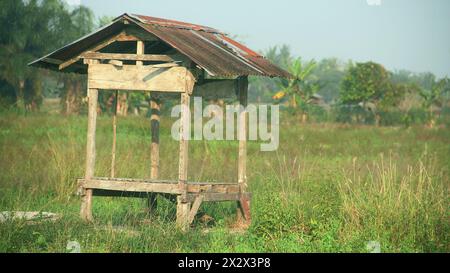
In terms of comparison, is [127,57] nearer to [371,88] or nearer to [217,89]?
[217,89]

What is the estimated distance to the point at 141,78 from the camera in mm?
9242

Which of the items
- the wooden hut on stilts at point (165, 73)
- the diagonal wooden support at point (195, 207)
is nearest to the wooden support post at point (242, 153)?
the wooden hut on stilts at point (165, 73)

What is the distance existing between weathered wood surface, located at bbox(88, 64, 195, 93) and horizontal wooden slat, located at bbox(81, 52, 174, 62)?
101mm

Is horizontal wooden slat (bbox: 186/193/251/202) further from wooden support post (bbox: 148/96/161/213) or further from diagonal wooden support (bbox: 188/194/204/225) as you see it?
wooden support post (bbox: 148/96/161/213)

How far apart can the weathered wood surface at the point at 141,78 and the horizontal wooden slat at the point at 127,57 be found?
0.10 meters

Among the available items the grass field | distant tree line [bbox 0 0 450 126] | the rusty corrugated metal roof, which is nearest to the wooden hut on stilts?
the rusty corrugated metal roof

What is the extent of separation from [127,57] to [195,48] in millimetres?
884

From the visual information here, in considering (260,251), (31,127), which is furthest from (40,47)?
(260,251)

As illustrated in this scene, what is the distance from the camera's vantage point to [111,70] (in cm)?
945

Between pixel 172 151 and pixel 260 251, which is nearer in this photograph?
pixel 260 251

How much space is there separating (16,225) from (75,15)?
34.9m

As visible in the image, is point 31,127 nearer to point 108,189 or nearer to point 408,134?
point 108,189

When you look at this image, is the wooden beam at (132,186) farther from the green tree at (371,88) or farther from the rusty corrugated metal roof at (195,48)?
the green tree at (371,88)

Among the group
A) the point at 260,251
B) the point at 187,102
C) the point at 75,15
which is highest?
the point at 75,15
